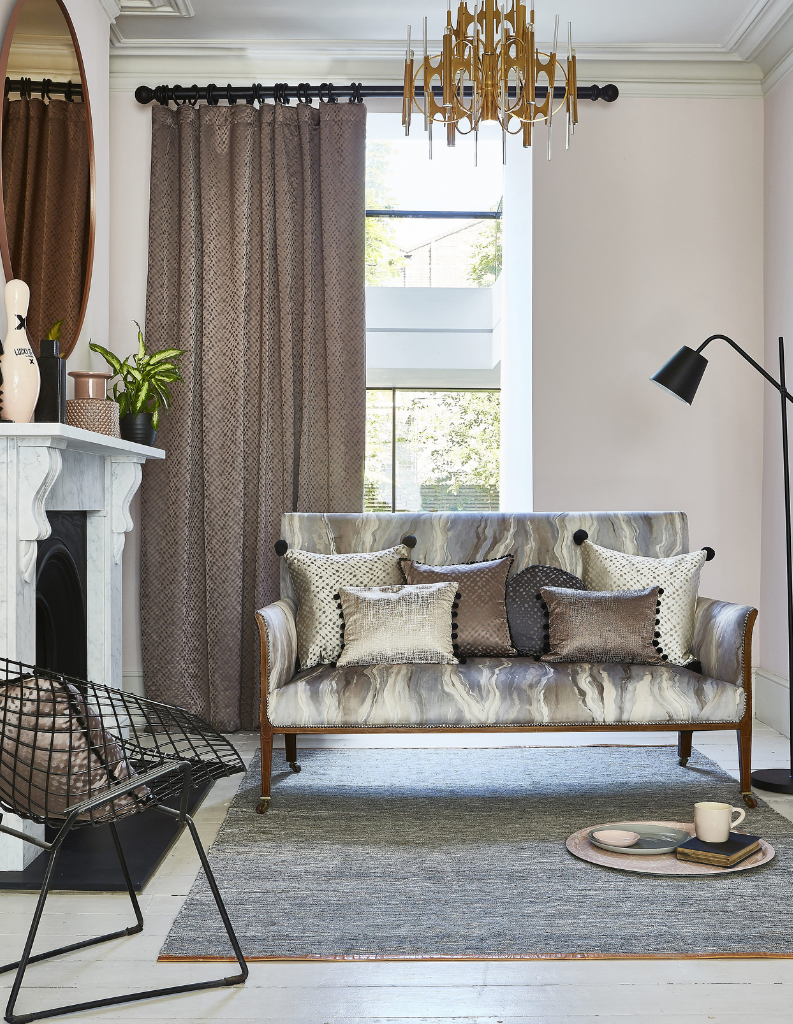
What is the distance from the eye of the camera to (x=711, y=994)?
1740 mm

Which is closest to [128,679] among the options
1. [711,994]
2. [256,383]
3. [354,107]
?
[256,383]

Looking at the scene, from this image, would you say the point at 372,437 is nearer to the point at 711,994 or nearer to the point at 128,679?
the point at 128,679

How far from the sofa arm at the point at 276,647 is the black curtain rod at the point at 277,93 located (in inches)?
87.8

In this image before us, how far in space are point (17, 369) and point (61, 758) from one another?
1.08 m

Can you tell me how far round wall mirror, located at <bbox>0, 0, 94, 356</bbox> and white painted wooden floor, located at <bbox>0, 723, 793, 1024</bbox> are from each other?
5.95 ft

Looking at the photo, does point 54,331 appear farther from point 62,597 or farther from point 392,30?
point 392,30

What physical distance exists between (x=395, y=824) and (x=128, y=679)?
5.86 ft

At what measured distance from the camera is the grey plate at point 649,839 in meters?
2.27

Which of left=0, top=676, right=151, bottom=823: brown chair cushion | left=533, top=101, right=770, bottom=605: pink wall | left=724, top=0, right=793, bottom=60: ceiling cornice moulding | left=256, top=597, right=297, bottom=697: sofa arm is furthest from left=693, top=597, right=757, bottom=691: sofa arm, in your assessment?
left=724, top=0, right=793, bottom=60: ceiling cornice moulding

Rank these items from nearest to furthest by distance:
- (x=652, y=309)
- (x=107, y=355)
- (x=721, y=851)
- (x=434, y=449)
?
(x=721, y=851) → (x=107, y=355) → (x=652, y=309) → (x=434, y=449)

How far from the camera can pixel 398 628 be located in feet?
9.69

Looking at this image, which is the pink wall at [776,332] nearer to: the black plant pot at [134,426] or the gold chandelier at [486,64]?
the gold chandelier at [486,64]

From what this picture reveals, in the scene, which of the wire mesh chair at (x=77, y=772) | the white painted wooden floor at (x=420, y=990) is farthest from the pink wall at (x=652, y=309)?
the wire mesh chair at (x=77, y=772)

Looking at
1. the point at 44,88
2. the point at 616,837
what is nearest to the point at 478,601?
the point at 616,837
